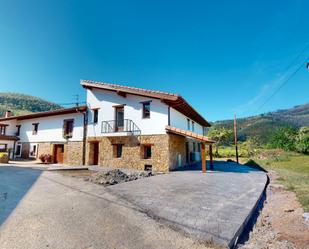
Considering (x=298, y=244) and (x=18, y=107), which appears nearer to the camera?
(x=298, y=244)

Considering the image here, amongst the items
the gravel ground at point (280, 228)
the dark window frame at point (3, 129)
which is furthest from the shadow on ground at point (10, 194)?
the dark window frame at point (3, 129)

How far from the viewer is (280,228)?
14.2 ft

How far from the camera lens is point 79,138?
17.0 meters

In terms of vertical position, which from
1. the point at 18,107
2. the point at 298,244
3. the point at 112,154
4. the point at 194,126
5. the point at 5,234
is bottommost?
the point at 298,244

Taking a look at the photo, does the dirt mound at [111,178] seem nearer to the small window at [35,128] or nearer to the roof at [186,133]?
the roof at [186,133]

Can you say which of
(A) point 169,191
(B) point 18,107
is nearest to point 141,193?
(A) point 169,191

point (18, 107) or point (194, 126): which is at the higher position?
point (18, 107)

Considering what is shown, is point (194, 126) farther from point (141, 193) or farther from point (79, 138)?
Result: point (141, 193)

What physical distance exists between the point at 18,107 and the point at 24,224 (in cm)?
8267

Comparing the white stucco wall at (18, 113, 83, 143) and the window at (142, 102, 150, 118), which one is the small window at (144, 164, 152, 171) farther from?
the white stucco wall at (18, 113, 83, 143)

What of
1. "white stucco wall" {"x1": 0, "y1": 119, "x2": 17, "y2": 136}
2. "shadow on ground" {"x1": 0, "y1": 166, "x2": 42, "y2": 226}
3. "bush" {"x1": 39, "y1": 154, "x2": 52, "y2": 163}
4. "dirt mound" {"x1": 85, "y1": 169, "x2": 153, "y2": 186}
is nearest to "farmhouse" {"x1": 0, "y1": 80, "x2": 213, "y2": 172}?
"bush" {"x1": 39, "y1": 154, "x2": 52, "y2": 163}

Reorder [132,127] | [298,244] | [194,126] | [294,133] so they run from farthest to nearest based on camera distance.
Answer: [294,133] → [194,126] → [132,127] → [298,244]

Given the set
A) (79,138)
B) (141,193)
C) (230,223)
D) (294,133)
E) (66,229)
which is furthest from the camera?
(294,133)

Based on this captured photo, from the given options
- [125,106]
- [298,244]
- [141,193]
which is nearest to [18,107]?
[125,106]
